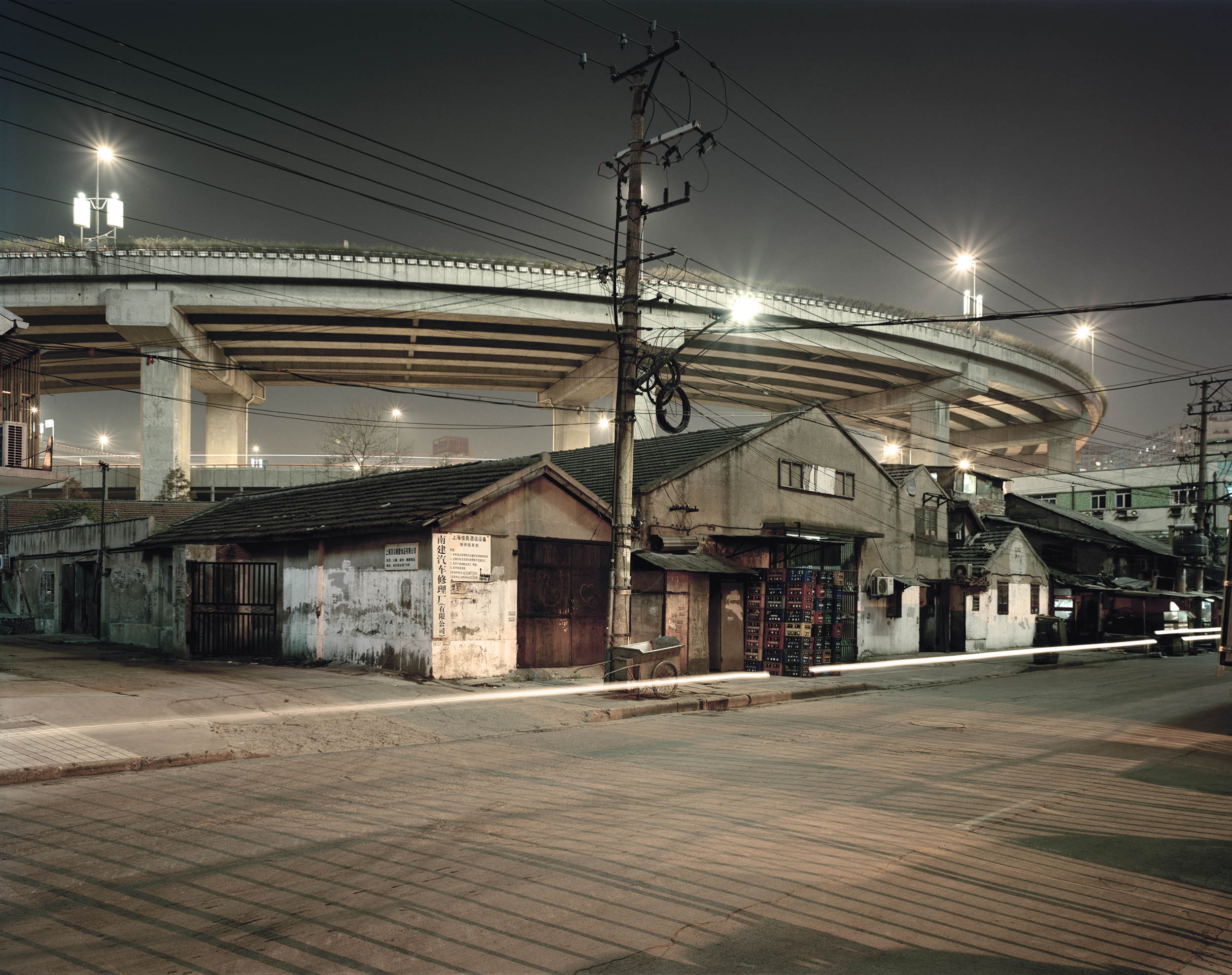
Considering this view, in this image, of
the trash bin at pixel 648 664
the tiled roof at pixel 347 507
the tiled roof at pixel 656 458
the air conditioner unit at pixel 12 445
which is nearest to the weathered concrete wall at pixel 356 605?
the tiled roof at pixel 347 507

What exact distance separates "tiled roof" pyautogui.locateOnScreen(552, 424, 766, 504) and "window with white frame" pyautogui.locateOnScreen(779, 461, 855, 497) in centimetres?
168

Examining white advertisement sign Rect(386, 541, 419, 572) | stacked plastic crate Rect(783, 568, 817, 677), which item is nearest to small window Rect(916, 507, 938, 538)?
stacked plastic crate Rect(783, 568, 817, 677)

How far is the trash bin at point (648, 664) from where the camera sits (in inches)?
639

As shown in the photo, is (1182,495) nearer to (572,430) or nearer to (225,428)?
(572,430)

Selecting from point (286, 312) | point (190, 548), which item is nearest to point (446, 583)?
point (190, 548)

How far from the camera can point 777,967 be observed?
176 inches

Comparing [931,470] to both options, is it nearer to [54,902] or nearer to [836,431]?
[836,431]

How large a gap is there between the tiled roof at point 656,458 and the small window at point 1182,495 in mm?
56609

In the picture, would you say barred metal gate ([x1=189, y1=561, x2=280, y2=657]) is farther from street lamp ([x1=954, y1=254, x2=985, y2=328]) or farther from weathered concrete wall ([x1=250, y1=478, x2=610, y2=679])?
street lamp ([x1=954, y1=254, x2=985, y2=328])

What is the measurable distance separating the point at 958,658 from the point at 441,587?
20194mm

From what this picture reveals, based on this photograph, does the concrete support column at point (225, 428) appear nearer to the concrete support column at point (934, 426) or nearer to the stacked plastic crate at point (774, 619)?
the stacked plastic crate at point (774, 619)

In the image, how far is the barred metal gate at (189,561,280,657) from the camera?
20.4 meters

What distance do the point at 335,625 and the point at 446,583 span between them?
3.65 metres

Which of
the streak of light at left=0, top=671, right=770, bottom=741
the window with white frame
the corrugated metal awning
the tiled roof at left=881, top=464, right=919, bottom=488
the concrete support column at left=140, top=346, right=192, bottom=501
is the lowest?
the streak of light at left=0, top=671, right=770, bottom=741
